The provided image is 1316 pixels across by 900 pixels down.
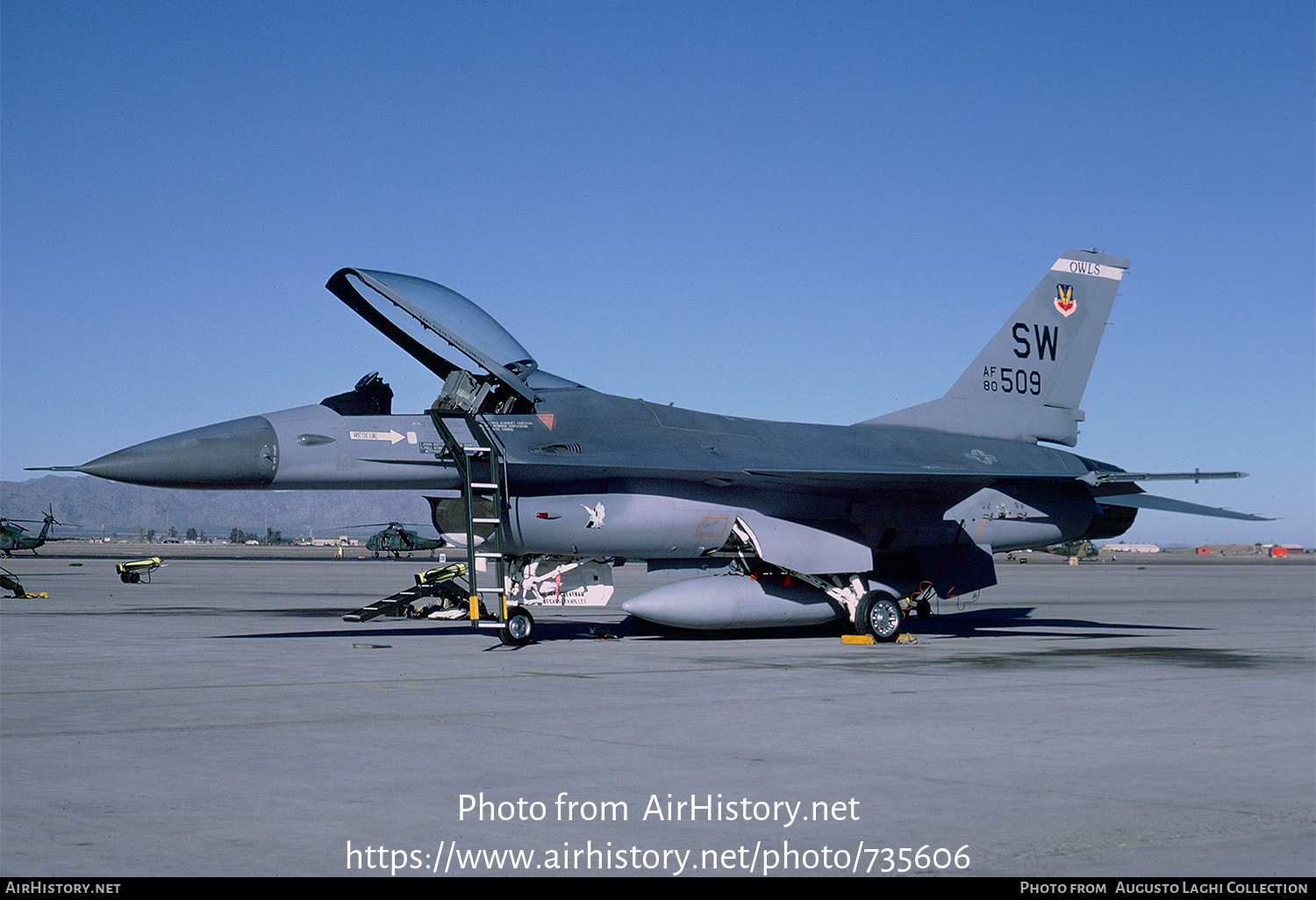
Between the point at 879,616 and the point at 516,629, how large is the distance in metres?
4.91

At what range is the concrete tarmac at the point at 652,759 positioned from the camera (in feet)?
17.2

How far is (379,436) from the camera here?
14.7 meters

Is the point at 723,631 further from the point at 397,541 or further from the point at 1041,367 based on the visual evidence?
the point at 397,541

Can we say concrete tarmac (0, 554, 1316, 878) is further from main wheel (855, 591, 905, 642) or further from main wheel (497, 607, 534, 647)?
main wheel (855, 591, 905, 642)

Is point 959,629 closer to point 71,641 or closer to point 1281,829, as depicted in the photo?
point 71,641

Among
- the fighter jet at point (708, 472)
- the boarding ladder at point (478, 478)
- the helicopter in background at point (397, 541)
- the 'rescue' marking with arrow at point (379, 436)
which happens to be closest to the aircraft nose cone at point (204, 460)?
the fighter jet at point (708, 472)

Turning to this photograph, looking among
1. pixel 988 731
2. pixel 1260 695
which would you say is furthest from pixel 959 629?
pixel 988 731

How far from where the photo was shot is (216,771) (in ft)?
22.9

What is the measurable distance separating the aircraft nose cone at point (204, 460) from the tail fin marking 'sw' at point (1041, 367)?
31.5 ft

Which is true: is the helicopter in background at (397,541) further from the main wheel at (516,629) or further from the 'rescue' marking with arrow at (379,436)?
the 'rescue' marking with arrow at (379,436)

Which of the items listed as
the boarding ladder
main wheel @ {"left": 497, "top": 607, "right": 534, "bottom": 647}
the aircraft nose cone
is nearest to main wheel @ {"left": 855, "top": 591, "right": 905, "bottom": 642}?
main wheel @ {"left": 497, "top": 607, "right": 534, "bottom": 647}

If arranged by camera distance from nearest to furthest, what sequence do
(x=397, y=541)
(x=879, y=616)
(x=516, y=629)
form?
(x=516, y=629)
(x=879, y=616)
(x=397, y=541)

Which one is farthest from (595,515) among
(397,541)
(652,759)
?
(397,541)
